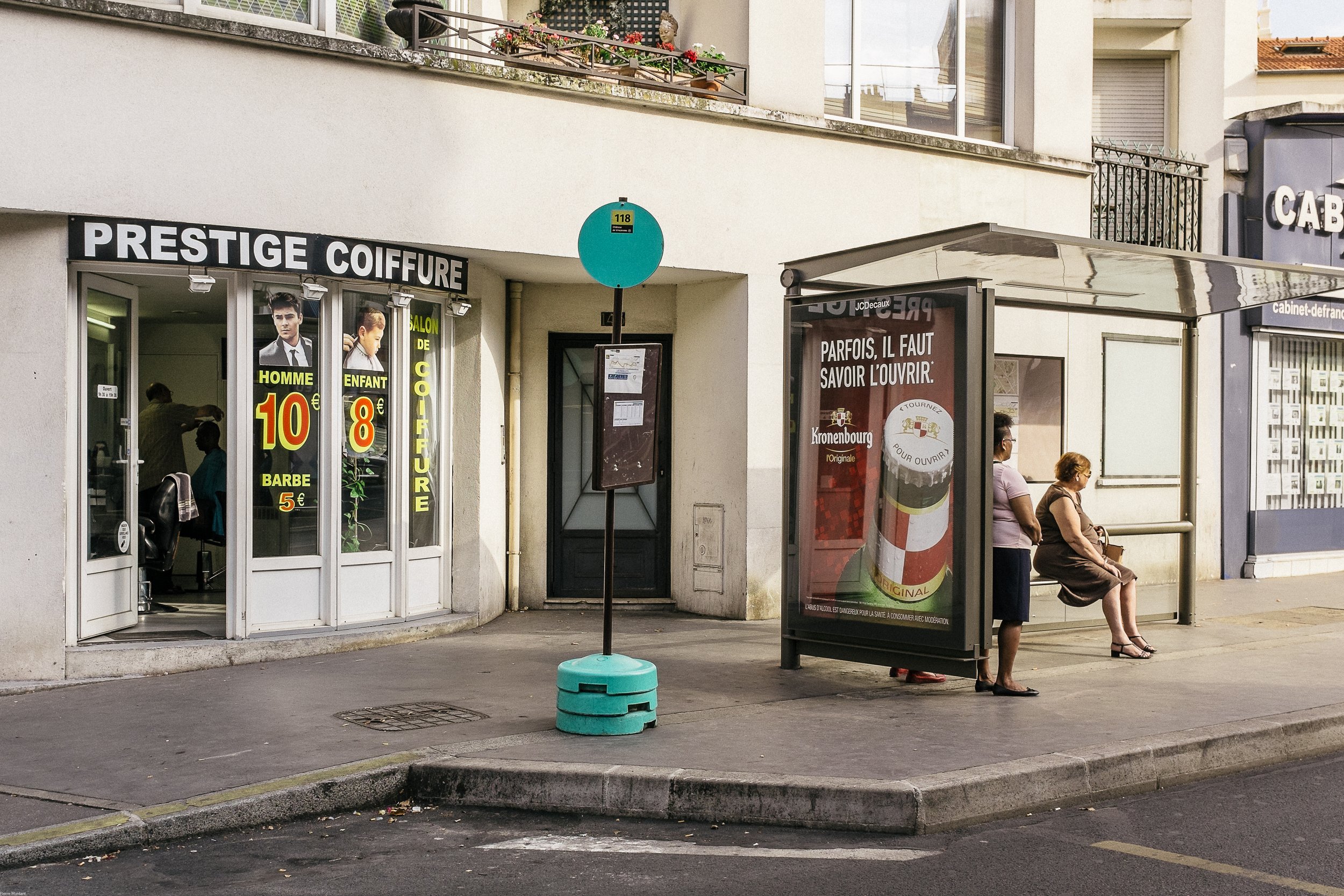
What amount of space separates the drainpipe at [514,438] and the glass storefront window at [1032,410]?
179 inches

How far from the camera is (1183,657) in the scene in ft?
30.0

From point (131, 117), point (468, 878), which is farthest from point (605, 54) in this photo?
point (468, 878)

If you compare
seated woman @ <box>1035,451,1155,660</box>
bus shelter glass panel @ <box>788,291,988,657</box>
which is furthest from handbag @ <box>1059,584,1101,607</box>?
bus shelter glass panel @ <box>788,291,988,657</box>

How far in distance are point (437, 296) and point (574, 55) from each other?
2316mm

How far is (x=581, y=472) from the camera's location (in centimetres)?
1195

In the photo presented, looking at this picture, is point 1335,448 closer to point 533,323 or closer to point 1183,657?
point 1183,657

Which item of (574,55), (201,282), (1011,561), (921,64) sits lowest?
(1011,561)

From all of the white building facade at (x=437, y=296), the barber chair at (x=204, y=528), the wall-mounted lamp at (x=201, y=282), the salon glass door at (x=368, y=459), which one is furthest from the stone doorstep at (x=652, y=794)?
the barber chair at (x=204, y=528)

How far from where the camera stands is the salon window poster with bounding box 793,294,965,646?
7660 millimetres

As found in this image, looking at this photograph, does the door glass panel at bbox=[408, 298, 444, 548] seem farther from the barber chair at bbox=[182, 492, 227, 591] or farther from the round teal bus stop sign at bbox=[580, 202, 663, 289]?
the round teal bus stop sign at bbox=[580, 202, 663, 289]

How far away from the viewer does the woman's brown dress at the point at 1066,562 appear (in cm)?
878

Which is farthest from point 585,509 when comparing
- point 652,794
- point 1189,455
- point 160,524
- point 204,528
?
point 652,794

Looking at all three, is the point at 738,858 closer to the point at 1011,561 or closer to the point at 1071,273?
the point at 1011,561

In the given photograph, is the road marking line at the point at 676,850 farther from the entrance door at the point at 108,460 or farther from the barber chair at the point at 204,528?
the barber chair at the point at 204,528
